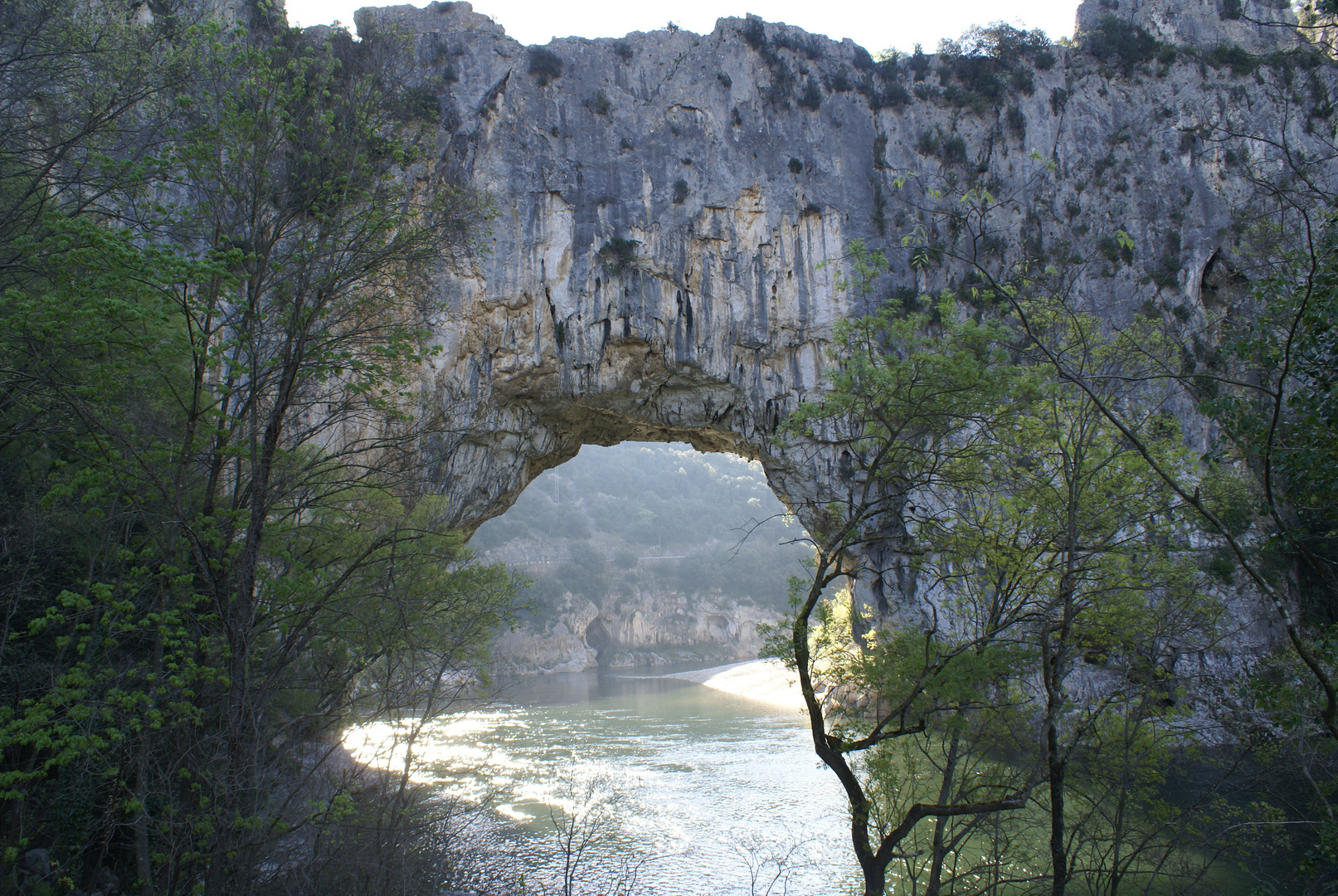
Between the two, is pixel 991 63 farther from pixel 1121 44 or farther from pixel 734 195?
pixel 734 195

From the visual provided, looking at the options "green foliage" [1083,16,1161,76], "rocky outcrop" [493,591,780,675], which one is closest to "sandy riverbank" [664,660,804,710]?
"rocky outcrop" [493,591,780,675]

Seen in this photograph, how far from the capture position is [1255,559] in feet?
46.7

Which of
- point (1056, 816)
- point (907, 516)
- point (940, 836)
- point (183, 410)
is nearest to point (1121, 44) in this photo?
point (907, 516)

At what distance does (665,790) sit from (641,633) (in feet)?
117

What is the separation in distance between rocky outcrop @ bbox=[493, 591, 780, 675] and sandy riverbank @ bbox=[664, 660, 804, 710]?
23.4 ft

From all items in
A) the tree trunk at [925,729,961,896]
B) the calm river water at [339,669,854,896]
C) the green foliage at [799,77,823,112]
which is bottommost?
the calm river water at [339,669,854,896]

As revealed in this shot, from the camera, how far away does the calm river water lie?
10.8m

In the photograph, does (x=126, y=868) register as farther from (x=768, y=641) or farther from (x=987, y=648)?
(x=987, y=648)

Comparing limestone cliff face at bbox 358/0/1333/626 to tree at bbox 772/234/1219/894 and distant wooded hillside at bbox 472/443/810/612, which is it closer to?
tree at bbox 772/234/1219/894

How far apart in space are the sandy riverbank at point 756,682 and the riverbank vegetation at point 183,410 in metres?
22.3

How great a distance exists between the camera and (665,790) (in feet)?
50.0

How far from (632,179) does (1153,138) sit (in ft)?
47.2

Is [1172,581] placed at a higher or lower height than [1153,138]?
lower

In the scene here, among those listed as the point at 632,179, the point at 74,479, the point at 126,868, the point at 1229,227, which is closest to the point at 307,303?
the point at 74,479
